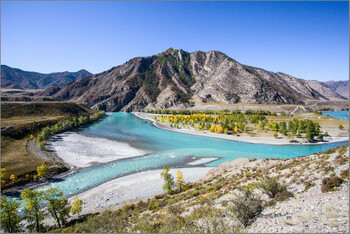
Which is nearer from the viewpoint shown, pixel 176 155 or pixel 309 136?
pixel 176 155

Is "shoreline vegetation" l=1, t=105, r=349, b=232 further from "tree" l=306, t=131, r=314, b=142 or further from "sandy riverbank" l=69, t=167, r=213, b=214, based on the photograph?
"tree" l=306, t=131, r=314, b=142

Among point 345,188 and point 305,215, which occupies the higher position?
point 345,188

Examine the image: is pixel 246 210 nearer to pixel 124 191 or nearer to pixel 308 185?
pixel 308 185

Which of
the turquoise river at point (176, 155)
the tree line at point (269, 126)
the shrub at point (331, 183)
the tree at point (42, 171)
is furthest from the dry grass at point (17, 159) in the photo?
the tree line at point (269, 126)

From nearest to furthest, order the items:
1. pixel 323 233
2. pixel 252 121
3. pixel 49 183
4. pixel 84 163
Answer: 1. pixel 323 233
2. pixel 49 183
3. pixel 84 163
4. pixel 252 121

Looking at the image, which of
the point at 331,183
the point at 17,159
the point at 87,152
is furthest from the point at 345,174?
the point at 17,159

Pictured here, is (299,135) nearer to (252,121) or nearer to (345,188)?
(252,121)

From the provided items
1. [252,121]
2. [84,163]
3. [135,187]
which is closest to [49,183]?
[84,163]
